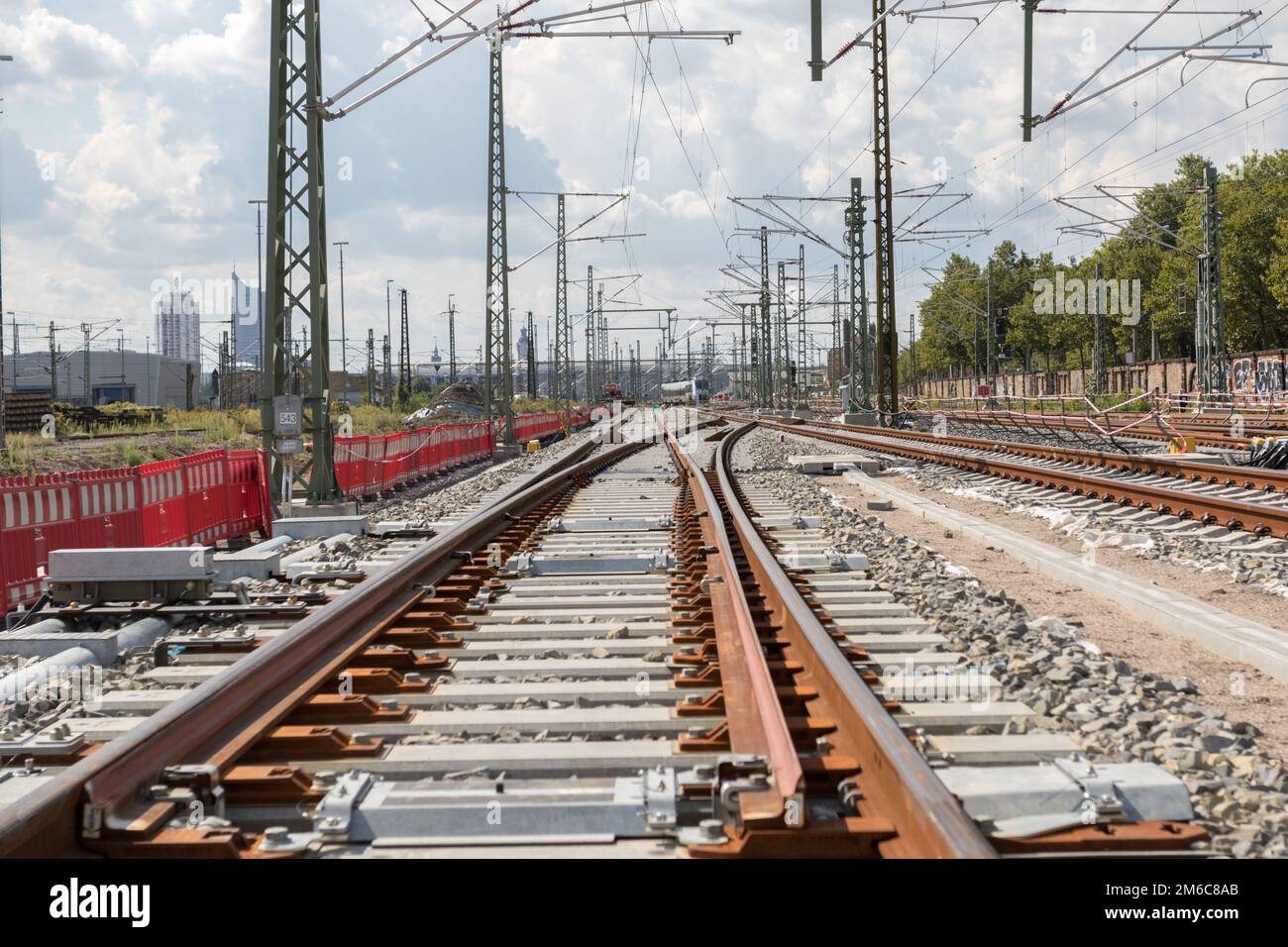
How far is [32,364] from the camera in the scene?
132125mm

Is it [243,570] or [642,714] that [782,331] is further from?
[642,714]

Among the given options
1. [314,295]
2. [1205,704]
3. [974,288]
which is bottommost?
[1205,704]

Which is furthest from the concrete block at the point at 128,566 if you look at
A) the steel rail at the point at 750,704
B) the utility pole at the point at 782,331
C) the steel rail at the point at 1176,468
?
the utility pole at the point at 782,331

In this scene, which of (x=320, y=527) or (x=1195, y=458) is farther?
(x=1195, y=458)

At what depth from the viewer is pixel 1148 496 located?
1413cm

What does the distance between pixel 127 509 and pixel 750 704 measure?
8.95 m

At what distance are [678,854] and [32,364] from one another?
5696 inches

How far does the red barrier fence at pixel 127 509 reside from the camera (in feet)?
33.8

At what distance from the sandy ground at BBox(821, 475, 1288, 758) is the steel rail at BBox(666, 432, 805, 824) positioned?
210 centimetres

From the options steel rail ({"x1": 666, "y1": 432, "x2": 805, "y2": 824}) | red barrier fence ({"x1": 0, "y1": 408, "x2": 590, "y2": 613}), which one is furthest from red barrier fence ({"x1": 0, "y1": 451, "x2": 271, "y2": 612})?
steel rail ({"x1": 666, "y1": 432, "x2": 805, "y2": 824})

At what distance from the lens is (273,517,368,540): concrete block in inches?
506

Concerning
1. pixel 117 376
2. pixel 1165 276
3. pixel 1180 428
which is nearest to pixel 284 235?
pixel 1180 428

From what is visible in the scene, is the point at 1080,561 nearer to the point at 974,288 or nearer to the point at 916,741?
the point at 916,741
